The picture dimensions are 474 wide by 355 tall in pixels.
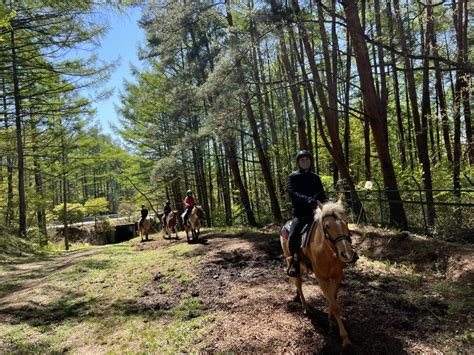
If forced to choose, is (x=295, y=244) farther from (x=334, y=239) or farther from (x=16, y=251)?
(x=16, y=251)

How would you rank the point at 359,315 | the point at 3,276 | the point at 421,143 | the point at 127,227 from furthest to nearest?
1. the point at 127,227
2. the point at 421,143
3. the point at 3,276
4. the point at 359,315

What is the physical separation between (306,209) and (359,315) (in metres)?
1.62

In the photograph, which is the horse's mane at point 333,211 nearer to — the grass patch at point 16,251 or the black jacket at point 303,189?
the black jacket at point 303,189

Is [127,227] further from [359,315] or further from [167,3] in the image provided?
[359,315]

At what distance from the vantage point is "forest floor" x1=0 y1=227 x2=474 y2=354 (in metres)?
4.36

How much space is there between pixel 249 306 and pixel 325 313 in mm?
1246

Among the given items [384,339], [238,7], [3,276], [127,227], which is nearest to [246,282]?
[384,339]

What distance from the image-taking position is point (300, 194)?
4801 millimetres

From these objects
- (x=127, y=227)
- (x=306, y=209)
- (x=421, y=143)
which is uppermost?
(x=421, y=143)

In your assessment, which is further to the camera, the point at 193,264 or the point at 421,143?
the point at 421,143

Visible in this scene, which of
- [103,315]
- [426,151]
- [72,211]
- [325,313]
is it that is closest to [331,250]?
[325,313]

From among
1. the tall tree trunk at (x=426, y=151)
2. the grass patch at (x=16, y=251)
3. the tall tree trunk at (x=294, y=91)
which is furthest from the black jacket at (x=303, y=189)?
the grass patch at (x=16, y=251)

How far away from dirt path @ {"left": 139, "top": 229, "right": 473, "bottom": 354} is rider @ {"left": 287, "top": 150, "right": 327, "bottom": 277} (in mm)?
830

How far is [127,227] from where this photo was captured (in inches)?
1351
